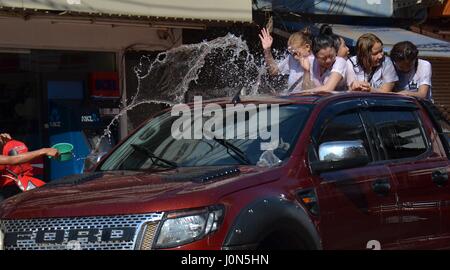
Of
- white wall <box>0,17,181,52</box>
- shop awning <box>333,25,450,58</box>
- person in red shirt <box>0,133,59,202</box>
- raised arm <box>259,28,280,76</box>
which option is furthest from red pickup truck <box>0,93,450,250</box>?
shop awning <box>333,25,450,58</box>

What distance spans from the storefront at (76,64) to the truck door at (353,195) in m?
5.24

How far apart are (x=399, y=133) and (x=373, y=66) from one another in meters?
1.73

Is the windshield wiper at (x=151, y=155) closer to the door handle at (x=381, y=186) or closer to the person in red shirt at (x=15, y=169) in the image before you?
the door handle at (x=381, y=186)

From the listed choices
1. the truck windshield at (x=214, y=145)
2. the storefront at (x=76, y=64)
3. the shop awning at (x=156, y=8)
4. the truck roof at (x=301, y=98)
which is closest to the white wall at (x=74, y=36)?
the storefront at (x=76, y=64)

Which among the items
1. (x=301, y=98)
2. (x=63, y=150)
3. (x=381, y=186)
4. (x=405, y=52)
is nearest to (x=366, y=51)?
(x=405, y=52)

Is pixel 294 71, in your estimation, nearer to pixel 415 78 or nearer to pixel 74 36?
pixel 415 78

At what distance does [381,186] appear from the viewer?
502cm

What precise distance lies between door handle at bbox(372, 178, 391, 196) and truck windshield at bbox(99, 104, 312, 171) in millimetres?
674

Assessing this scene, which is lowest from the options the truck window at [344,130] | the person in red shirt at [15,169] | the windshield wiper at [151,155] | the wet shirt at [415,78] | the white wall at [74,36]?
the person in red shirt at [15,169]

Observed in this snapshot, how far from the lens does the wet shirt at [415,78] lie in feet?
23.5

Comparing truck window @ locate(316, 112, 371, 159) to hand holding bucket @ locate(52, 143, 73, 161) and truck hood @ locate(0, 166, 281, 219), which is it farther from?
hand holding bucket @ locate(52, 143, 73, 161)

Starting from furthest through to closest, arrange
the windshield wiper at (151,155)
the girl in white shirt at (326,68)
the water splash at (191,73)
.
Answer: the water splash at (191,73) < the girl in white shirt at (326,68) < the windshield wiper at (151,155)

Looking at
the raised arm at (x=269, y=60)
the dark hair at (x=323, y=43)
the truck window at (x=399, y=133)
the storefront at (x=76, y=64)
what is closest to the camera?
the truck window at (x=399, y=133)

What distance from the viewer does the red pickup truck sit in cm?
394
